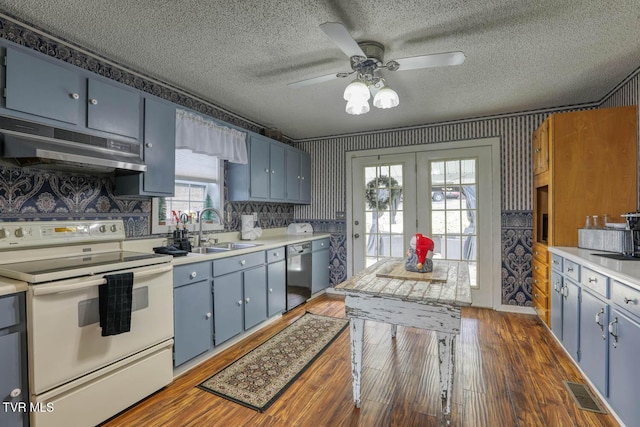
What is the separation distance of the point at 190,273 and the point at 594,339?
107 inches

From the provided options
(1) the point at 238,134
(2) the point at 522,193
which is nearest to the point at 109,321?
(1) the point at 238,134

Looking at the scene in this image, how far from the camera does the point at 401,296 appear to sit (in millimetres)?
1616

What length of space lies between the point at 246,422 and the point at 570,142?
3355mm

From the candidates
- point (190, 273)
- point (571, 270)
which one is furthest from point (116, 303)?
point (571, 270)

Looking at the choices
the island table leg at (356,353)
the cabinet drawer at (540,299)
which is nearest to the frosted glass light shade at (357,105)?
the island table leg at (356,353)

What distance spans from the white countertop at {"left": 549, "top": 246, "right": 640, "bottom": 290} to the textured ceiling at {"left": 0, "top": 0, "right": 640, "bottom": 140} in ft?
4.84

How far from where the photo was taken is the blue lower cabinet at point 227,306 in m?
2.53

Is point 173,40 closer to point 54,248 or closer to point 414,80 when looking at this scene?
point 54,248

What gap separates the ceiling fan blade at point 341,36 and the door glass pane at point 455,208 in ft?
8.24

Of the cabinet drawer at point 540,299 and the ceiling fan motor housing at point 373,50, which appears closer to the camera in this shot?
the ceiling fan motor housing at point 373,50

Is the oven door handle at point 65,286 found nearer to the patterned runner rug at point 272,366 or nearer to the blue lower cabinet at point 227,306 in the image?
the blue lower cabinet at point 227,306

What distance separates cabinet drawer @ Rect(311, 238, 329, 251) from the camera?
160 inches

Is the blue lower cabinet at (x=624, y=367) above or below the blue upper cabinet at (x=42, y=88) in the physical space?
below

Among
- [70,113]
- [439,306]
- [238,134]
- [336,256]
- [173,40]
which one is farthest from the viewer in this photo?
[336,256]
